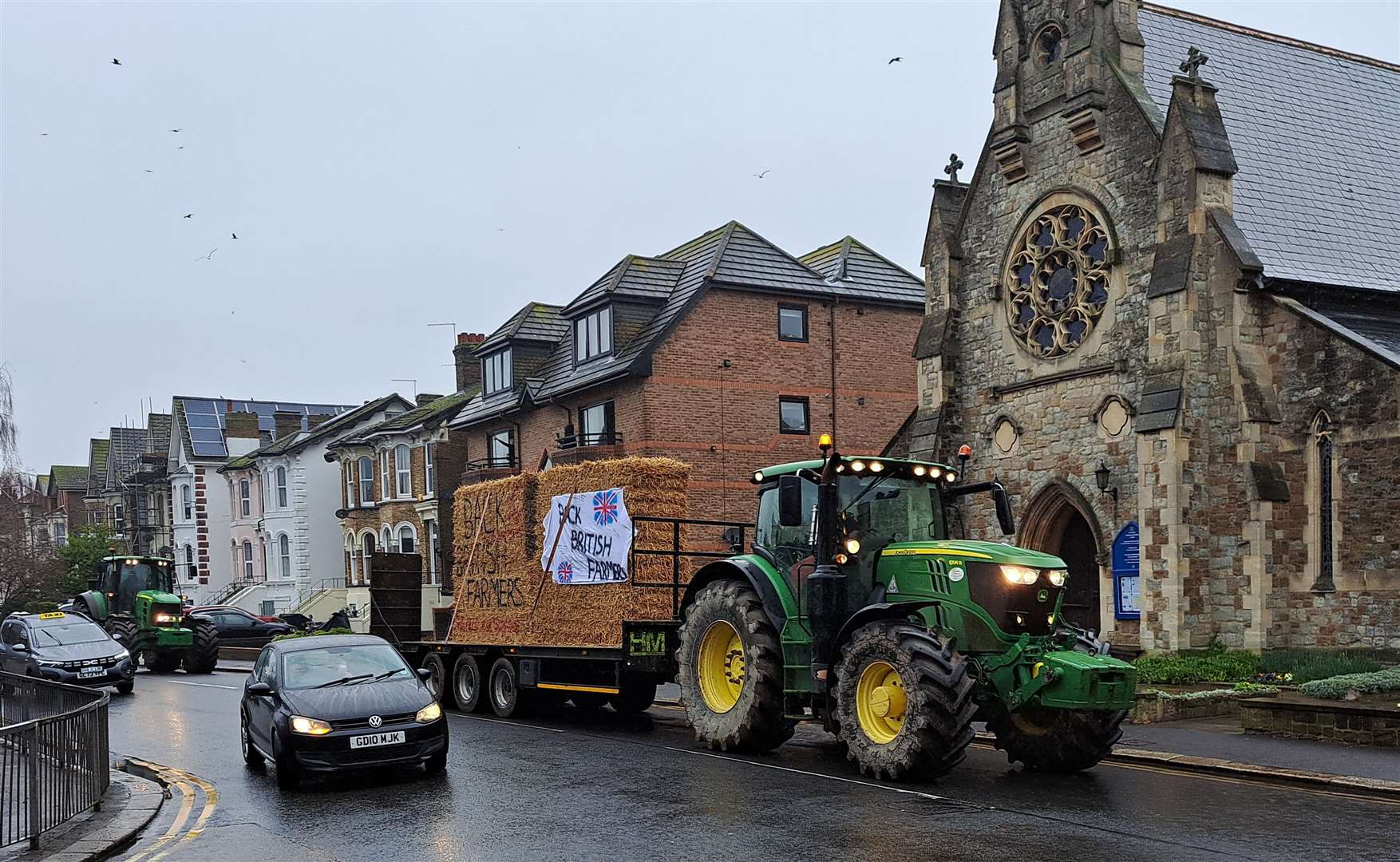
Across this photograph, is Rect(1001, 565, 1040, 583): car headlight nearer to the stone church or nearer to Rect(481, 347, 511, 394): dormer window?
the stone church

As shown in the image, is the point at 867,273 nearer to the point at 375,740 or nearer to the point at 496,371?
the point at 496,371

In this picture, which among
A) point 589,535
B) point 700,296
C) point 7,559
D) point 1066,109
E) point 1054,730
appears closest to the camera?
point 1054,730

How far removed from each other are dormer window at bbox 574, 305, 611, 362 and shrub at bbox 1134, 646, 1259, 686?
70.9 ft

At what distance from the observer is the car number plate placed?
12656 millimetres

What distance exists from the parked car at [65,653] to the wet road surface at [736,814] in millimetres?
12320

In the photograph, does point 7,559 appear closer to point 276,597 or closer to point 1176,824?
point 276,597

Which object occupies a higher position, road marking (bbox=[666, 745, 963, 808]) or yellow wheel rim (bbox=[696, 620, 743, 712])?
yellow wheel rim (bbox=[696, 620, 743, 712])

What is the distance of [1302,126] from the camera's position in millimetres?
25719

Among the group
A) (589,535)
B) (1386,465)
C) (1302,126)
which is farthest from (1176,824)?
(1302,126)

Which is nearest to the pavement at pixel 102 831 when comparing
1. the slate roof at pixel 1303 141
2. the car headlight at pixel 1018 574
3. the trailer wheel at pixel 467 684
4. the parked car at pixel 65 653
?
the trailer wheel at pixel 467 684

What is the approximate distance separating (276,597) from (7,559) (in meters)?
16.1

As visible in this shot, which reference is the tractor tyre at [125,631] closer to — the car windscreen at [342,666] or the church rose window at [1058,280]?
the car windscreen at [342,666]

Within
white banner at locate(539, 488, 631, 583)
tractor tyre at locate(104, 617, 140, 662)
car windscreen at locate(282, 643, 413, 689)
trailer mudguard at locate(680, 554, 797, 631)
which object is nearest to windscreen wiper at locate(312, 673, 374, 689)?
car windscreen at locate(282, 643, 413, 689)

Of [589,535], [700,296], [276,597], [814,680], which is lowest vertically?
[276,597]
